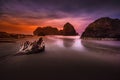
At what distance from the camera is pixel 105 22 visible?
41781mm

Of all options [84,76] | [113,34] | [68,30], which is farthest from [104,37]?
[68,30]

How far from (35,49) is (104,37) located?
31401 millimetres

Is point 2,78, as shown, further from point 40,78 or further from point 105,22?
point 105,22

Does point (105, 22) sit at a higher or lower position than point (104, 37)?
higher

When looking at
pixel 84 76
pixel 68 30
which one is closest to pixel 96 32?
pixel 84 76

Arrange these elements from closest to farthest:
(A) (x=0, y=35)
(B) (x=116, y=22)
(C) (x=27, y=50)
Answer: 1. (C) (x=27, y=50)
2. (A) (x=0, y=35)
3. (B) (x=116, y=22)

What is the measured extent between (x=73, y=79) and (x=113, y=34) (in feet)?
114

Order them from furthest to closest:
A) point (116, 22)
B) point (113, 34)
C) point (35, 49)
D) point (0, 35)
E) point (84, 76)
→ point (116, 22)
point (113, 34)
point (0, 35)
point (35, 49)
point (84, 76)

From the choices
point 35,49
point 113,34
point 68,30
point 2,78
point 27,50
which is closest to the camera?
point 2,78

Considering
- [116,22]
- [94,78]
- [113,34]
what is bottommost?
[94,78]

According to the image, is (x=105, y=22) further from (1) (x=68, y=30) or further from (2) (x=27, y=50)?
(1) (x=68, y=30)

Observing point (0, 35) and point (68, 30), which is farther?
point (68, 30)

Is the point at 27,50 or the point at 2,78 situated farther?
the point at 27,50

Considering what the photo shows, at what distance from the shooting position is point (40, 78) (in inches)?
170
